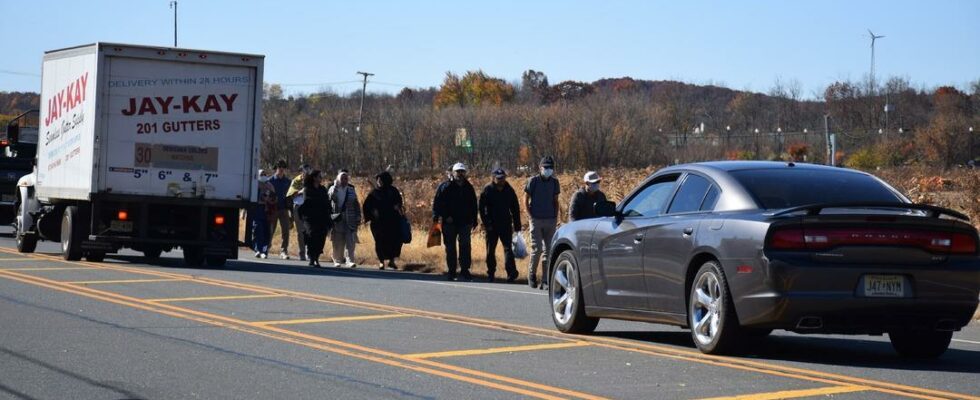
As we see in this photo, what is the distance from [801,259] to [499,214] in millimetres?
11296

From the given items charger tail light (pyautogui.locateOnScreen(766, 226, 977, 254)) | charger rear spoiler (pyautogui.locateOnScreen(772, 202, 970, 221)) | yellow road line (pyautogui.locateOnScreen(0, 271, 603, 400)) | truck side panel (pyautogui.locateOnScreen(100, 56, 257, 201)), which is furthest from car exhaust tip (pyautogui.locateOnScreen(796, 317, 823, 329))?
truck side panel (pyautogui.locateOnScreen(100, 56, 257, 201))

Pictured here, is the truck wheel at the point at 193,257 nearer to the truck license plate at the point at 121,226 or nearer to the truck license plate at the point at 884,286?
the truck license plate at the point at 121,226

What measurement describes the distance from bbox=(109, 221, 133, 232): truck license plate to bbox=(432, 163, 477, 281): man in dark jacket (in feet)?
15.7

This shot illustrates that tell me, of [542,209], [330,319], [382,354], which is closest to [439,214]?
[542,209]

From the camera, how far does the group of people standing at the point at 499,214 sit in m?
19.5

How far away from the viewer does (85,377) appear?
9094 millimetres

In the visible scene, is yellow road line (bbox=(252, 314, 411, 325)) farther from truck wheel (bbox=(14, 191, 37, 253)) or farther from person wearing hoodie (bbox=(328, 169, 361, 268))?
truck wheel (bbox=(14, 191, 37, 253))

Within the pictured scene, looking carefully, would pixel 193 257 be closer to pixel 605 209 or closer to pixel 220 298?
pixel 220 298

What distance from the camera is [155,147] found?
2141 cm

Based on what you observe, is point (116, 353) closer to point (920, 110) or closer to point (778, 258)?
point (778, 258)

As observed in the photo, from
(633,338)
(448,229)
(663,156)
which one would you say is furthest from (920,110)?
(633,338)

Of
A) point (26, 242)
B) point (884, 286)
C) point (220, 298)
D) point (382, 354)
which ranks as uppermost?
point (884, 286)

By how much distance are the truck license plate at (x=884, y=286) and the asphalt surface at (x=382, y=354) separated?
53 cm

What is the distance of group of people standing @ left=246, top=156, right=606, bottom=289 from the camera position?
19.5m
